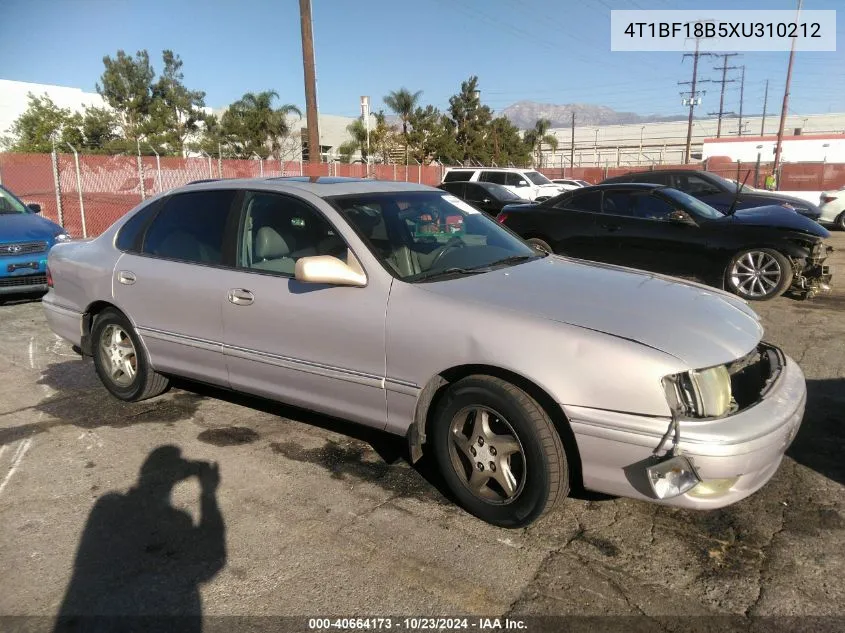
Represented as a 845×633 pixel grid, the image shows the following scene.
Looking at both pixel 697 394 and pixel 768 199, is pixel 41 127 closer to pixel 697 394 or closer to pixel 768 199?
pixel 768 199

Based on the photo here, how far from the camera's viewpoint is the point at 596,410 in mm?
2693

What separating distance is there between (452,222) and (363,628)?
247 cm

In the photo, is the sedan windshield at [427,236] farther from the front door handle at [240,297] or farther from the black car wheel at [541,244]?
the black car wheel at [541,244]

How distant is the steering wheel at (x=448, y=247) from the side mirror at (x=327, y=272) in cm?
49

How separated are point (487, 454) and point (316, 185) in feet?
6.71

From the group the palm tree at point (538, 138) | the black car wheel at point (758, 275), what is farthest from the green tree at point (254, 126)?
the black car wheel at point (758, 275)

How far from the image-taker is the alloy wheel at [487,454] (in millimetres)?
2957

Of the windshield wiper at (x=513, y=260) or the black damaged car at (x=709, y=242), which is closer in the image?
the windshield wiper at (x=513, y=260)

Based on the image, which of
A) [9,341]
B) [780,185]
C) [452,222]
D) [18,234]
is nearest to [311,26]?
[18,234]

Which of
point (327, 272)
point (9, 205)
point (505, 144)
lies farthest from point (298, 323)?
point (505, 144)

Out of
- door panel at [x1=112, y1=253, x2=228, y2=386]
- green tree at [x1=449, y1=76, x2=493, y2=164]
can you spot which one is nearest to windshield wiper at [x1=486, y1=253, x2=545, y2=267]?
door panel at [x1=112, y1=253, x2=228, y2=386]

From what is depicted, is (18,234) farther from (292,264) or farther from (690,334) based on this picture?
(690,334)

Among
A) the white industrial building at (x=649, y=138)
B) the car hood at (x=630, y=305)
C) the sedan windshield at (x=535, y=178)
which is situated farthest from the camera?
the white industrial building at (x=649, y=138)

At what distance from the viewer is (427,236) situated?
3.89 m
